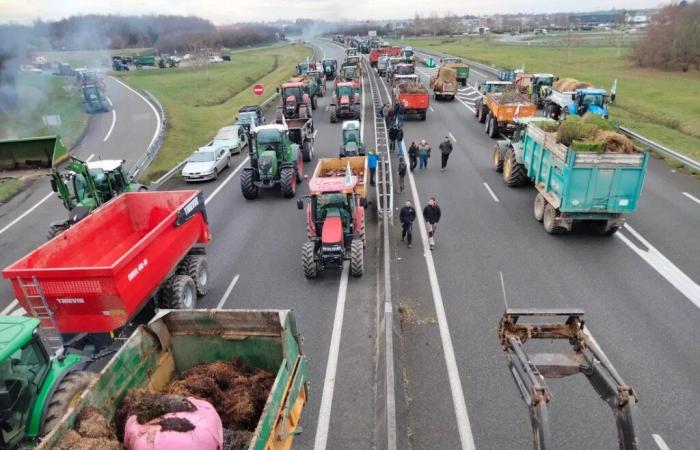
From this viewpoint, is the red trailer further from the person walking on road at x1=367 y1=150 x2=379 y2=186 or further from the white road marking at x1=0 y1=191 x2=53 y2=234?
the white road marking at x1=0 y1=191 x2=53 y2=234

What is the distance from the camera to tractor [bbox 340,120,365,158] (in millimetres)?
19125

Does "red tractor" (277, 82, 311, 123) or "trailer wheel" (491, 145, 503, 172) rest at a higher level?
"red tractor" (277, 82, 311, 123)

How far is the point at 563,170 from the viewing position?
1273 centimetres

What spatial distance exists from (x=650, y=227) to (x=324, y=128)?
20.2 meters

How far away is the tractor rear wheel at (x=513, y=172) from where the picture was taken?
17.4m

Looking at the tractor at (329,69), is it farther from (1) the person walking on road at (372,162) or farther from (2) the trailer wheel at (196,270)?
(2) the trailer wheel at (196,270)

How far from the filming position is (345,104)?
101 feet

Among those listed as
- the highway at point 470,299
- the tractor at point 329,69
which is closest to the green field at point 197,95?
the tractor at point 329,69

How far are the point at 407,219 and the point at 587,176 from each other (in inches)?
194

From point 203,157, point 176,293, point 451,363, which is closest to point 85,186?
point 176,293

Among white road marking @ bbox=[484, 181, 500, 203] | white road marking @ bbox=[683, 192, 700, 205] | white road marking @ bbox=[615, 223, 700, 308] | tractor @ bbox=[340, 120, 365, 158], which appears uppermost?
tractor @ bbox=[340, 120, 365, 158]

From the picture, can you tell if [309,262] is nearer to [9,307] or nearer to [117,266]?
[117,266]

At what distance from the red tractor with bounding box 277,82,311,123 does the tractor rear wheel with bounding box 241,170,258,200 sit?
10935mm

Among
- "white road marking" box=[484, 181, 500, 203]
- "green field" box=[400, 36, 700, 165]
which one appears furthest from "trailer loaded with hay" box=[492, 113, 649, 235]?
"green field" box=[400, 36, 700, 165]
